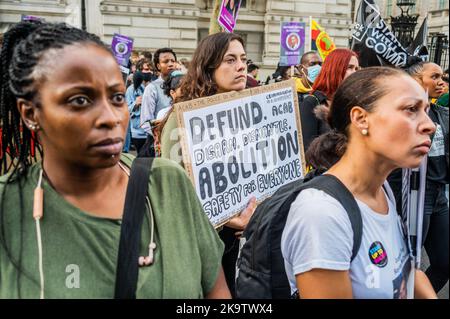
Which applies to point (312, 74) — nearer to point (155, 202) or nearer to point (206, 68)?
point (206, 68)

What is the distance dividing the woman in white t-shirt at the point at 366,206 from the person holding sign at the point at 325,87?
1837 millimetres

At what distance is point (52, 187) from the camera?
4.56 ft

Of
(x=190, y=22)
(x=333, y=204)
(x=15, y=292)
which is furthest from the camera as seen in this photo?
(x=190, y=22)

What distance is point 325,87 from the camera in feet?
13.0

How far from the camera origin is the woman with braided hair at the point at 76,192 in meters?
1.29

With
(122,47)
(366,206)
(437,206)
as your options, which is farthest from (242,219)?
(122,47)

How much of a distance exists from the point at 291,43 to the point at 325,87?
8.22 m

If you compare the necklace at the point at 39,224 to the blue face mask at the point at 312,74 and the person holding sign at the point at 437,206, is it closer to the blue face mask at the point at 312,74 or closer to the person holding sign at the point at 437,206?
the person holding sign at the point at 437,206

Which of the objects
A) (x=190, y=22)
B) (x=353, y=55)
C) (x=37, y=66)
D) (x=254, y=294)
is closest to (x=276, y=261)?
(x=254, y=294)

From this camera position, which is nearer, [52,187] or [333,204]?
[52,187]

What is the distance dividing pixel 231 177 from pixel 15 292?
1.71m

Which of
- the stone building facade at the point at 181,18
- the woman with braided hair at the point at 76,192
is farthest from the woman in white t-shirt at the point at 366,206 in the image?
the stone building facade at the point at 181,18

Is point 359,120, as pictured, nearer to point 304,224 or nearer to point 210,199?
point 304,224

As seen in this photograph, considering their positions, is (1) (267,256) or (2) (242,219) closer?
(1) (267,256)
